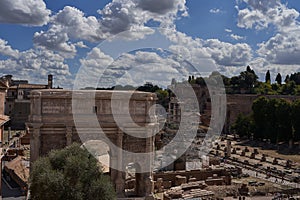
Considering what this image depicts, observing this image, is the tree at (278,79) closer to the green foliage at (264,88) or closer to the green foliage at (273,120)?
the green foliage at (264,88)

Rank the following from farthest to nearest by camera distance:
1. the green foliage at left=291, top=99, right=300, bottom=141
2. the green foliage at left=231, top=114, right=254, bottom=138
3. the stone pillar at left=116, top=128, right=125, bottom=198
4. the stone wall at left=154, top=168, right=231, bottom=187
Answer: the green foliage at left=231, top=114, right=254, bottom=138, the green foliage at left=291, top=99, right=300, bottom=141, the stone wall at left=154, top=168, right=231, bottom=187, the stone pillar at left=116, top=128, right=125, bottom=198

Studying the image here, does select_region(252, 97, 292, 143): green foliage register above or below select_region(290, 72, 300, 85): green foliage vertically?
below

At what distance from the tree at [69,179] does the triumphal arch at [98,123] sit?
3.39 meters

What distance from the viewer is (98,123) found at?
57.5 feet

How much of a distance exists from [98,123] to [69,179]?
15.9 ft

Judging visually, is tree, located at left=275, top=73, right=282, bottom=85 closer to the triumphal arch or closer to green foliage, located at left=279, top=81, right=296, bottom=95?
green foliage, located at left=279, top=81, right=296, bottom=95

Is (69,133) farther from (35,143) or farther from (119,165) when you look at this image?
(119,165)

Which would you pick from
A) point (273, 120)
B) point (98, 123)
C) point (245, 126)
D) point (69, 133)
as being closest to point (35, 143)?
point (69, 133)

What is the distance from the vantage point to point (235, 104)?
243 feet

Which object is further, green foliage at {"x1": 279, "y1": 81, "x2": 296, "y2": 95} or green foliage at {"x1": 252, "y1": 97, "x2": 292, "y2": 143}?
green foliage at {"x1": 279, "y1": 81, "x2": 296, "y2": 95}

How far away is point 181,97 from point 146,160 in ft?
109

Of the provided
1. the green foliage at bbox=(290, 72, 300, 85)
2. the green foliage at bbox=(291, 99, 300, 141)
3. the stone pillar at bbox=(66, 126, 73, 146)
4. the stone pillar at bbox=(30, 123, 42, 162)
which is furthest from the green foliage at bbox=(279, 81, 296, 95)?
the stone pillar at bbox=(30, 123, 42, 162)

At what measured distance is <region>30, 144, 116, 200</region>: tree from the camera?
12.7 meters

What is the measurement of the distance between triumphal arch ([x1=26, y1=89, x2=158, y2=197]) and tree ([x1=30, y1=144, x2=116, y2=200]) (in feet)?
11.1
